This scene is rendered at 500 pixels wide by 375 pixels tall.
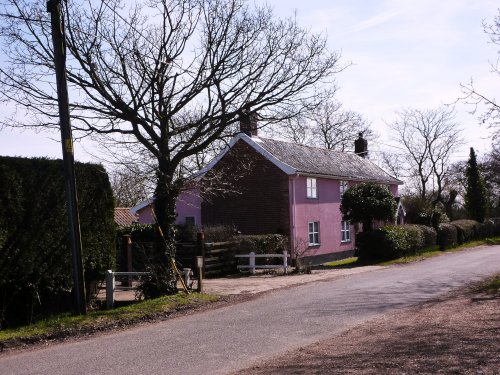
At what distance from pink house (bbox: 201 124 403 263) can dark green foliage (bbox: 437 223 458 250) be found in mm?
5793

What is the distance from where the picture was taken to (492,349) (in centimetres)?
760

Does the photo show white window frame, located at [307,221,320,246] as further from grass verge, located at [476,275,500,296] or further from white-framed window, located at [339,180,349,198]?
grass verge, located at [476,275,500,296]

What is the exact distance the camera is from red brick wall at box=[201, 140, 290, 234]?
29625 millimetres

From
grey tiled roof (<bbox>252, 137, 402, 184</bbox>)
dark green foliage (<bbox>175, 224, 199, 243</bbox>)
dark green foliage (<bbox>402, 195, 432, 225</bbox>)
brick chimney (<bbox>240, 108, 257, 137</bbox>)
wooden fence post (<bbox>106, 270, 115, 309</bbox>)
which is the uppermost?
grey tiled roof (<bbox>252, 137, 402, 184</bbox>)

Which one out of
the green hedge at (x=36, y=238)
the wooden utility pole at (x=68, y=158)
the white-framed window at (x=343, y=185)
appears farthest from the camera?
the white-framed window at (x=343, y=185)

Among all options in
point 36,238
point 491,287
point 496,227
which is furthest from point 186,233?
point 496,227

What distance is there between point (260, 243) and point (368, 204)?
6.53 meters

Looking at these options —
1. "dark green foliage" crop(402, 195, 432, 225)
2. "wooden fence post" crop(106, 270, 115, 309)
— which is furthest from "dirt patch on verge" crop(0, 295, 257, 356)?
"dark green foliage" crop(402, 195, 432, 225)

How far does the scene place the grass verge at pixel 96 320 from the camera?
10773 mm

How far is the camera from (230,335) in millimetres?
10609

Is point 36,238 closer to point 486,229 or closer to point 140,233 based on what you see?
point 140,233

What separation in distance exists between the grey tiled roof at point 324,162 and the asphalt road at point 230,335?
46.7 ft

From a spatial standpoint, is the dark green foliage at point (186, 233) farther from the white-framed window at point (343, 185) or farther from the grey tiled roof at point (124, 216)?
the grey tiled roof at point (124, 216)

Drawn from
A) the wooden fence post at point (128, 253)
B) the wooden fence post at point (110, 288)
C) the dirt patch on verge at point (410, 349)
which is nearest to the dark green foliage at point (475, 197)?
the wooden fence post at point (128, 253)
